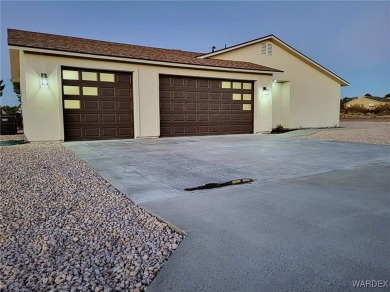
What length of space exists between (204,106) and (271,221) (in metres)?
10.3

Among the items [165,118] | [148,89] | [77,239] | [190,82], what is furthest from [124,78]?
[77,239]

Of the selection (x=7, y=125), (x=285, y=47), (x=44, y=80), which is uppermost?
(x=285, y=47)

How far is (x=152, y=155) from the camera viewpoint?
7109mm

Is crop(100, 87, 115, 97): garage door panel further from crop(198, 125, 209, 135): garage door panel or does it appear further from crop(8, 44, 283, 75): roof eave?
crop(198, 125, 209, 135): garage door panel

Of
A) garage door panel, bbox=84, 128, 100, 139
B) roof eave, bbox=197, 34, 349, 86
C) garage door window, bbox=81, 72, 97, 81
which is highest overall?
roof eave, bbox=197, 34, 349, 86

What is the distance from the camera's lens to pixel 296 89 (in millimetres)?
16109

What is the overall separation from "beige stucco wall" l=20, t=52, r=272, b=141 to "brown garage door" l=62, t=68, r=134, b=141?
0.26 meters

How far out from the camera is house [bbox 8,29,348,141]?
31.2 feet

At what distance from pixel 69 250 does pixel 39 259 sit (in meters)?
0.21

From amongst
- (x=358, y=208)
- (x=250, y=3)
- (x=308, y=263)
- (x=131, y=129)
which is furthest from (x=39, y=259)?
(x=250, y=3)

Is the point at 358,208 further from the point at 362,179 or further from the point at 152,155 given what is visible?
the point at 152,155

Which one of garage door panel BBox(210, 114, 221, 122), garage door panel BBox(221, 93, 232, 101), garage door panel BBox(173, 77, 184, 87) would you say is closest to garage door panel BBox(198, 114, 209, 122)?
garage door panel BBox(210, 114, 221, 122)

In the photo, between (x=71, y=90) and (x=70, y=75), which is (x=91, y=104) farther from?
(x=70, y=75)

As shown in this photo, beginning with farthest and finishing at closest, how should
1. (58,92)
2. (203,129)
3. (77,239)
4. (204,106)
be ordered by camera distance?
1. (203,129)
2. (204,106)
3. (58,92)
4. (77,239)
